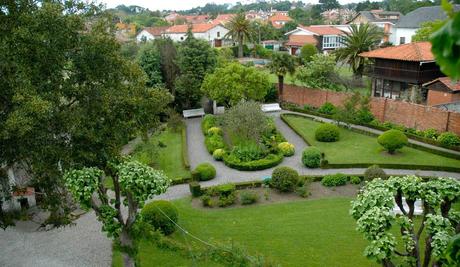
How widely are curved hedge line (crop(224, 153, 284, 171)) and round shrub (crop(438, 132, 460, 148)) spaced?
30.7ft

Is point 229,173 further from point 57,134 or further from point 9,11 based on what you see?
point 9,11

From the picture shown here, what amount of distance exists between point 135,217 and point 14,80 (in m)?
5.09

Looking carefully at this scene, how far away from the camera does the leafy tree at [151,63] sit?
3294 cm

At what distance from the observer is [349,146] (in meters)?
25.4

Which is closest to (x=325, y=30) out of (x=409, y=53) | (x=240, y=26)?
(x=240, y=26)

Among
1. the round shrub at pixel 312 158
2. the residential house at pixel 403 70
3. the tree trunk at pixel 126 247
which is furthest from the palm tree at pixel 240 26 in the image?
the tree trunk at pixel 126 247

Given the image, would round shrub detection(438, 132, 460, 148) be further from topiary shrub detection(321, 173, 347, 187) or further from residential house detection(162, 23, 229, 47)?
residential house detection(162, 23, 229, 47)

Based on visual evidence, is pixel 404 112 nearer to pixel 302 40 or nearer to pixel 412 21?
pixel 412 21

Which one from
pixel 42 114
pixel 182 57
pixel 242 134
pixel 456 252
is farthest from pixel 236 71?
pixel 456 252

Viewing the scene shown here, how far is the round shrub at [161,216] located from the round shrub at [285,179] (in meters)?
5.31

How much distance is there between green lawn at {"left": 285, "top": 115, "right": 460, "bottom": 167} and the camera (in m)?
22.4

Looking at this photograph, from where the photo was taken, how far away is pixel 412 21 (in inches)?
2199

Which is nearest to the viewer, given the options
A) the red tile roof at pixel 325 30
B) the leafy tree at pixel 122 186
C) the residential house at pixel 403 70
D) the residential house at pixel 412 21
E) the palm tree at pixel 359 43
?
the leafy tree at pixel 122 186

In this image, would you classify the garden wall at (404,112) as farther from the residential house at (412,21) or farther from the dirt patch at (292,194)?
the residential house at (412,21)
